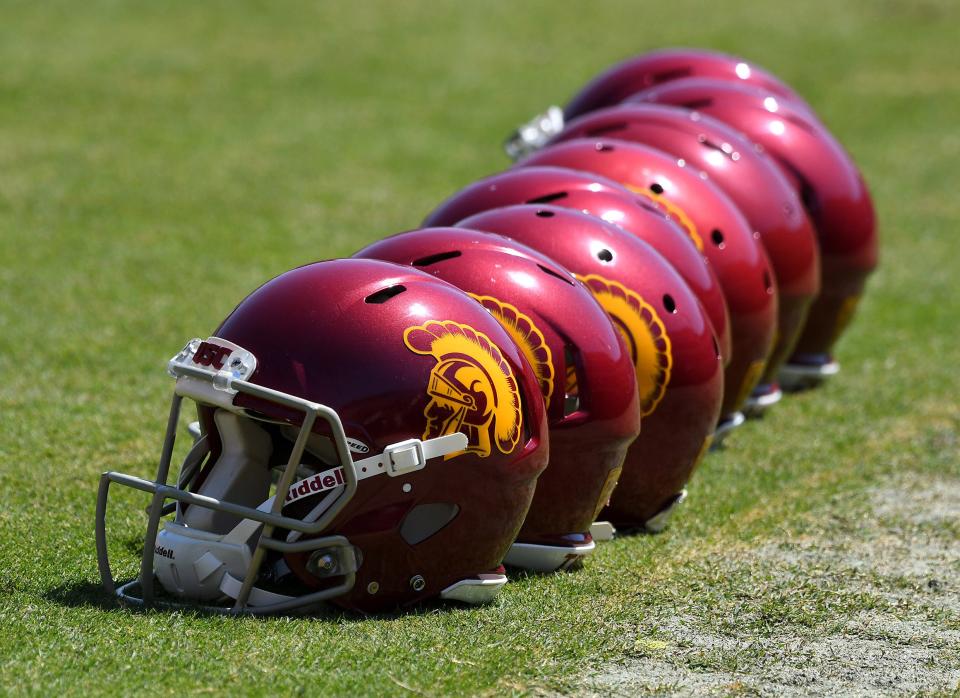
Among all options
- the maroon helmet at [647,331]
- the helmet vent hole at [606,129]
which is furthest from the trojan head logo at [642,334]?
the helmet vent hole at [606,129]

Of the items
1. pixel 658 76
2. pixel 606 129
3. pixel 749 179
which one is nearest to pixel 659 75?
pixel 658 76

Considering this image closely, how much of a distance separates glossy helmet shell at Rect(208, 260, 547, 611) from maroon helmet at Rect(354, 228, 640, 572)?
262 millimetres

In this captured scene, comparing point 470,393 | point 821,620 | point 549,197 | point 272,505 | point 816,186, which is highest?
point 549,197

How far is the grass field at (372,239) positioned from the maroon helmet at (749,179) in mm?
659

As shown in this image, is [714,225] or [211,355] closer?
[211,355]

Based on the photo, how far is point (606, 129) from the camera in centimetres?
648

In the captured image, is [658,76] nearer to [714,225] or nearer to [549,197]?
[714,225]

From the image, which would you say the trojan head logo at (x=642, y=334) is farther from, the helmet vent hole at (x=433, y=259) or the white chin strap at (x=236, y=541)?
the white chin strap at (x=236, y=541)

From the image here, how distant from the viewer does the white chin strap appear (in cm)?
392

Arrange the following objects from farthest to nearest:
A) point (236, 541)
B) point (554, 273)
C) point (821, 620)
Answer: point (554, 273) → point (821, 620) → point (236, 541)

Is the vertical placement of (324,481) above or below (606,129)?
below

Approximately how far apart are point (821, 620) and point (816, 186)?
3.14 m

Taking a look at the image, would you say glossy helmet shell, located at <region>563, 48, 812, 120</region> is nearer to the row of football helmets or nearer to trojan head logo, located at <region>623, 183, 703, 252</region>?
the row of football helmets

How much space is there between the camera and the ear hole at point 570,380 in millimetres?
4512
